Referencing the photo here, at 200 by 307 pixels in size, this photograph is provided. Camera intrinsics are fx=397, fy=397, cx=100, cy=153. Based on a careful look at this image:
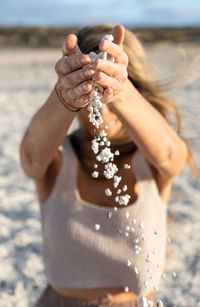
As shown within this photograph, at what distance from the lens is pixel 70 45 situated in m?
0.74

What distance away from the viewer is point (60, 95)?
2.84 feet

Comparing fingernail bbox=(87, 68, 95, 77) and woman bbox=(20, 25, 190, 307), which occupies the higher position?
fingernail bbox=(87, 68, 95, 77)

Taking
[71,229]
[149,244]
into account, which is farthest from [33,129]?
[149,244]

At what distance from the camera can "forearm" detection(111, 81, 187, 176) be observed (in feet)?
3.03

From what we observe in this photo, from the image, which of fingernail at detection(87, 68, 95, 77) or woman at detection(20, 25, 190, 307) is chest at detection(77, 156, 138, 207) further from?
fingernail at detection(87, 68, 95, 77)

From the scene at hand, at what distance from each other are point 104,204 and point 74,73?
0.58m

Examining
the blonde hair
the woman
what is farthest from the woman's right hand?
the blonde hair

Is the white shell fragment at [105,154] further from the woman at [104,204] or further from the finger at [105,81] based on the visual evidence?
the woman at [104,204]

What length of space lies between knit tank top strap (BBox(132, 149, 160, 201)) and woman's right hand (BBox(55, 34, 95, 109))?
46 cm

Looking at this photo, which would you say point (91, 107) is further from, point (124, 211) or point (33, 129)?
point (124, 211)

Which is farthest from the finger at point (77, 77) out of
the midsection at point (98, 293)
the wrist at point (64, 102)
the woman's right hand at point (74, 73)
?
the midsection at point (98, 293)

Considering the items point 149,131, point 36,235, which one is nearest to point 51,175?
point 149,131

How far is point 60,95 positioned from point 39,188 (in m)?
0.50

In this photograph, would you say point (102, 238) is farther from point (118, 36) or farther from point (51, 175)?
point (118, 36)
